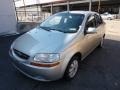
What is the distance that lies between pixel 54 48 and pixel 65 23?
130cm

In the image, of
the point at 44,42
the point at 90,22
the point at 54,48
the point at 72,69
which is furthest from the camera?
the point at 90,22

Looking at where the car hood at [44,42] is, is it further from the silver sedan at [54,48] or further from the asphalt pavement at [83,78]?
the asphalt pavement at [83,78]

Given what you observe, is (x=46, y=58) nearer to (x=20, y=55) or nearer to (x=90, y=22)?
(x=20, y=55)

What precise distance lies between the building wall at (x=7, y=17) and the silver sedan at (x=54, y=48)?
14.1 feet

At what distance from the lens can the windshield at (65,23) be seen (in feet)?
12.8

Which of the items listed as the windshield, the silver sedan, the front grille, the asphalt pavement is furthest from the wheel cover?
the front grille

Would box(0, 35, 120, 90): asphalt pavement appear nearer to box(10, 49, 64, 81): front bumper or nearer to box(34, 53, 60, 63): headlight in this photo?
box(10, 49, 64, 81): front bumper

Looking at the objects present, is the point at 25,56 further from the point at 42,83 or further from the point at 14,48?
the point at 42,83

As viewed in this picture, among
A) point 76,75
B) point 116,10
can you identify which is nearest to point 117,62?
point 76,75

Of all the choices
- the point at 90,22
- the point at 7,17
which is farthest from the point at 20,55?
the point at 7,17

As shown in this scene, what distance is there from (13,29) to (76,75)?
5785mm

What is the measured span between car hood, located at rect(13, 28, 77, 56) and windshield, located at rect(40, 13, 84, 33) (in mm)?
243

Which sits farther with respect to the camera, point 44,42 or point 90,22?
point 90,22

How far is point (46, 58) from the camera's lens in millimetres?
2934
